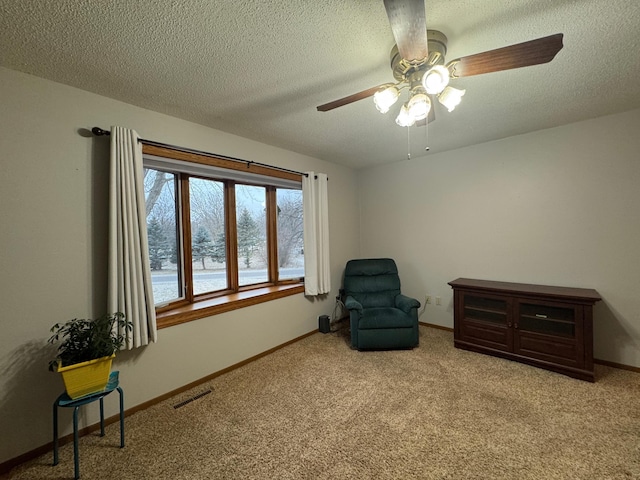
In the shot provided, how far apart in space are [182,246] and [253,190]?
1.10 m

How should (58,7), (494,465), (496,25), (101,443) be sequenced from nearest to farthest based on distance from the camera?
(58,7)
(496,25)
(494,465)
(101,443)

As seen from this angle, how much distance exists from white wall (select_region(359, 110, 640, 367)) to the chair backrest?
1.40 feet

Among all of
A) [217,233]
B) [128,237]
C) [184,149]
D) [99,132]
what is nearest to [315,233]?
[217,233]

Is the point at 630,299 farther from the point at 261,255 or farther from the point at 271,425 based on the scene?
the point at 261,255

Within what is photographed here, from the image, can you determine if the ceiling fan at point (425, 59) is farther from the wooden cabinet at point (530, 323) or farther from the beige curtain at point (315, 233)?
the wooden cabinet at point (530, 323)

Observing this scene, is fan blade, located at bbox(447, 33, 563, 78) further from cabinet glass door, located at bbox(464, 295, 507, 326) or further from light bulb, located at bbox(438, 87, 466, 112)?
cabinet glass door, located at bbox(464, 295, 507, 326)

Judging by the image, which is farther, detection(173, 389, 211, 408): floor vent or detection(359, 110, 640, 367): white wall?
detection(359, 110, 640, 367): white wall

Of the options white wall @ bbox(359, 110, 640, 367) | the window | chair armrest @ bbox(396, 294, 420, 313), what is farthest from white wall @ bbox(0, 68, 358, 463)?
white wall @ bbox(359, 110, 640, 367)

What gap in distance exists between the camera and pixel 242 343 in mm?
2762

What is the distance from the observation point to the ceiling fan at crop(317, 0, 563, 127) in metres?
1.02

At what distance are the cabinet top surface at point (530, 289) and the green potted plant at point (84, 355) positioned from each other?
126 inches

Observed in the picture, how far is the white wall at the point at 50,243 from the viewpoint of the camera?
1589 millimetres

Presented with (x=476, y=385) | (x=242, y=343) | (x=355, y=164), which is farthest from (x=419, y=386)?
(x=355, y=164)

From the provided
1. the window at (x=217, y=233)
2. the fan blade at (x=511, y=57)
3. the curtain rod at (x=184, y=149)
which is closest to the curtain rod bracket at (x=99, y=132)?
the curtain rod at (x=184, y=149)
